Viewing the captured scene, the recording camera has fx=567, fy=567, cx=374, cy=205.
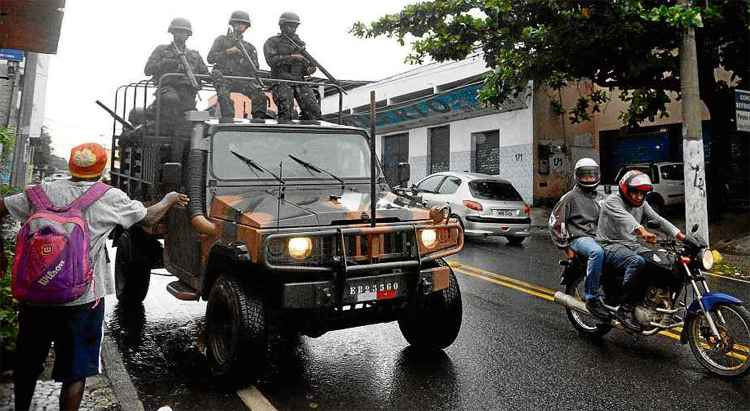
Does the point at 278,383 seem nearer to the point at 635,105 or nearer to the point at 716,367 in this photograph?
the point at 716,367

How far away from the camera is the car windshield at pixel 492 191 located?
494 inches

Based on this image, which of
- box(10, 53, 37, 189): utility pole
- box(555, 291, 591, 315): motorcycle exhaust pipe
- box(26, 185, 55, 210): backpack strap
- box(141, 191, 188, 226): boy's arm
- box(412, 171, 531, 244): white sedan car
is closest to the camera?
box(26, 185, 55, 210): backpack strap

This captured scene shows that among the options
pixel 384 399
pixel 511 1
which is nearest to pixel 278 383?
pixel 384 399

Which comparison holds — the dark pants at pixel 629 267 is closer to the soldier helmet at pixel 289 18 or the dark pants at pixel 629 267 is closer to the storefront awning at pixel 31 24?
the soldier helmet at pixel 289 18

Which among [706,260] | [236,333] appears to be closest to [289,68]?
[236,333]

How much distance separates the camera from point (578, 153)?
21828 millimetres

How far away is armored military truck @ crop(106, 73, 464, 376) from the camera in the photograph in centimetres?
395

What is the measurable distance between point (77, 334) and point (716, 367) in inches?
177

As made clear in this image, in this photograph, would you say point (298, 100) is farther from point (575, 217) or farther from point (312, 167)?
point (575, 217)

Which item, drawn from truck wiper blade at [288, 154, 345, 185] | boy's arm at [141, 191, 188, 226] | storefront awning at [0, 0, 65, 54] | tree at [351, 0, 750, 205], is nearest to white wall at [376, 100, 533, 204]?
tree at [351, 0, 750, 205]

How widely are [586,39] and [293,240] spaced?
9.51 meters

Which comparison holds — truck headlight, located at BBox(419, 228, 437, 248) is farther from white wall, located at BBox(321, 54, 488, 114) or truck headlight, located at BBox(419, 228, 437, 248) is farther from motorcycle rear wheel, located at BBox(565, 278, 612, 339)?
white wall, located at BBox(321, 54, 488, 114)

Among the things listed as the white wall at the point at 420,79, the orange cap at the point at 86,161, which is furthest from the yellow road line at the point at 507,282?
the white wall at the point at 420,79

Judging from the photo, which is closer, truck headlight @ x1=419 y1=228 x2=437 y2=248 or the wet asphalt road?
the wet asphalt road
